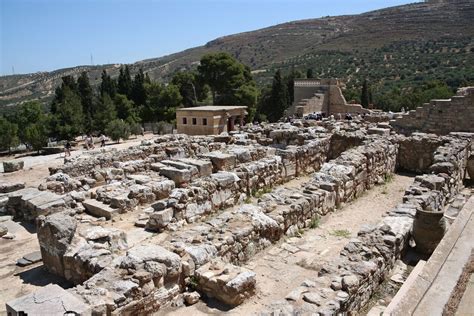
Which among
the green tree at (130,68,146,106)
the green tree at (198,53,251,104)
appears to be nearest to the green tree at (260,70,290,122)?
the green tree at (198,53,251,104)

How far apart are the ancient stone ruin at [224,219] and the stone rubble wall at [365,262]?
1.1 inches

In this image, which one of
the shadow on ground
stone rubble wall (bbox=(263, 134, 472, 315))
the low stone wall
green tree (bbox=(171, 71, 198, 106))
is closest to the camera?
stone rubble wall (bbox=(263, 134, 472, 315))

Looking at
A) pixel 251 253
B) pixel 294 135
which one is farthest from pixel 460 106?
pixel 251 253

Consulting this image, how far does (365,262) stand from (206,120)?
2004 centimetres

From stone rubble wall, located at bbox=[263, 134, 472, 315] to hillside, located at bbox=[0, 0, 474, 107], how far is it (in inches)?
1854

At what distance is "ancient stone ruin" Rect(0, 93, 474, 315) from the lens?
20.6 feet

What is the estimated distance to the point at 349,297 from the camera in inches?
227

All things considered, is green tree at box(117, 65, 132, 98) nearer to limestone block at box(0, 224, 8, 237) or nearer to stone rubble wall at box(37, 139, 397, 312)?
limestone block at box(0, 224, 8, 237)

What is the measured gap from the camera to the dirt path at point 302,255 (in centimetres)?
680

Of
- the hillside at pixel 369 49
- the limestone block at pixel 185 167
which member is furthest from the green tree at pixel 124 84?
the limestone block at pixel 185 167

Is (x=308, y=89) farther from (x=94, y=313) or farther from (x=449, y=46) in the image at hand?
(x=449, y=46)

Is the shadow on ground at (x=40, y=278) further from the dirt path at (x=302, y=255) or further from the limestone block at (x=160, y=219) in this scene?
the dirt path at (x=302, y=255)

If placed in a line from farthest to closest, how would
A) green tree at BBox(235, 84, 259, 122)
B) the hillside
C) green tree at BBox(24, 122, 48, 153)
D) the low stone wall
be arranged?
the hillside
green tree at BBox(235, 84, 259, 122)
green tree at BBox(24, 122, 48, 153)
the low stone wall

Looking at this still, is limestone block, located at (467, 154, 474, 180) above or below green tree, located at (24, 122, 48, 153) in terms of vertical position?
below
